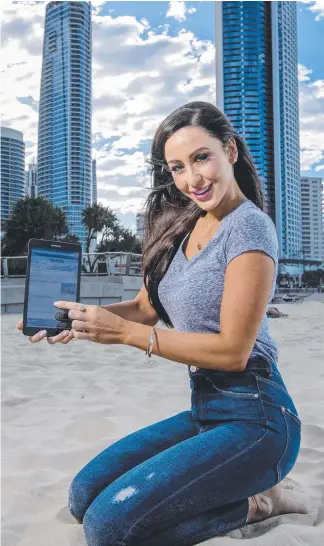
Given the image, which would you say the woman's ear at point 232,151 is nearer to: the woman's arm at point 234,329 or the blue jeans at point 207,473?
the woman's arm at point 234,329

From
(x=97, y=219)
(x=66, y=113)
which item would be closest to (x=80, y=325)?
(x=97, y=219)

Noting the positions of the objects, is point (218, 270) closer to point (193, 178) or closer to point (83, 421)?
point (193, 178)

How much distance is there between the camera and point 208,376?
1863mm

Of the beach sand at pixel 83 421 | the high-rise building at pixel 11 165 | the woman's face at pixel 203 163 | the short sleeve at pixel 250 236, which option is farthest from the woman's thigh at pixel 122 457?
the high-rise building at pixel 11 165

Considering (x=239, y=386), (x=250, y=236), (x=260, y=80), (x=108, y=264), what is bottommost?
(x=239, y=386)

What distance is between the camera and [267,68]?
3743 inches

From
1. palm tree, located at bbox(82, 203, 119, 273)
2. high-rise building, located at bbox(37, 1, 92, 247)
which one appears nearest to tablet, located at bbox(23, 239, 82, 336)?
palm tree, located at bbox(82, 203, 119, 273)

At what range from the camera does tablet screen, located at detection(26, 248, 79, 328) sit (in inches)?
82.3

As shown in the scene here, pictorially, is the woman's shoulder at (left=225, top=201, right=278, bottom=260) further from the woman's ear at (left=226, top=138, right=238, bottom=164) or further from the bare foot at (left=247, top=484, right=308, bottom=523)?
the bare foot at (left=247, top=484, right=308, bottom=523)

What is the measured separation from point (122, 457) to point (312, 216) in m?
141

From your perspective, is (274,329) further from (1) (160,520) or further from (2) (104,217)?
(2) (104,217)

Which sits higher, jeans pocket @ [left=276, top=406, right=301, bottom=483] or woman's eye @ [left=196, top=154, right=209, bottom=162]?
woman's eye @ [left=196, top=154, right=209, bottom=162]

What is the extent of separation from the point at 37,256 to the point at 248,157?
901 millimetres

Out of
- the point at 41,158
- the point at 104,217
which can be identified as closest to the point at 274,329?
the point at 104,217
